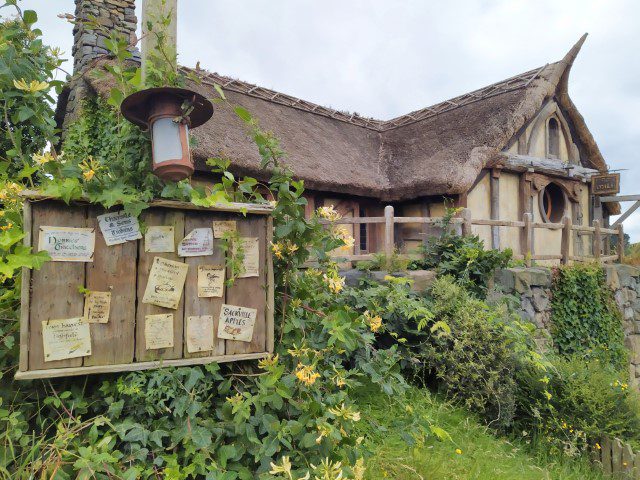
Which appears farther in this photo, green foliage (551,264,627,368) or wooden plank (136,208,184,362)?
green foliage (551,264,627,368)

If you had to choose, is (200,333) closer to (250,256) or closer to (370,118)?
(250,256)

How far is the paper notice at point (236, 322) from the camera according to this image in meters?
2.33

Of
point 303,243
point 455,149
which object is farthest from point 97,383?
point 455,149

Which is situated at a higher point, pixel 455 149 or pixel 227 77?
pixel 227 77

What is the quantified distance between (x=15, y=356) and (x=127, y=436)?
30.3 inches

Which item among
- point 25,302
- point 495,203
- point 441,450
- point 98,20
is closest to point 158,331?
point 25,302

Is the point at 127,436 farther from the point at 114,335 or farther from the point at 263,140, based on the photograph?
the point at 263,140

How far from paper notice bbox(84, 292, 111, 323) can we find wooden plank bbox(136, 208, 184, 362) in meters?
0.14

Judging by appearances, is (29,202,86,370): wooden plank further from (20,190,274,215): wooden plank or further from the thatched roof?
the thatched roof

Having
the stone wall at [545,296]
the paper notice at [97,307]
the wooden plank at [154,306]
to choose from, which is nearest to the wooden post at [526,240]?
the stone wall at [545,296]

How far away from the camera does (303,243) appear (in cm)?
253

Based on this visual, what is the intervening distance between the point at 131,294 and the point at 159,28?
4.99 feet

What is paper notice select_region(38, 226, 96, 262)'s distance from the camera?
79.1 inches

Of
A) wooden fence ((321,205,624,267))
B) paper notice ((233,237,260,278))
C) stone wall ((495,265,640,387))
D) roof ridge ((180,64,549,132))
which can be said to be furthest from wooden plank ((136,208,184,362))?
roof ridge ((180,64,549,132))
